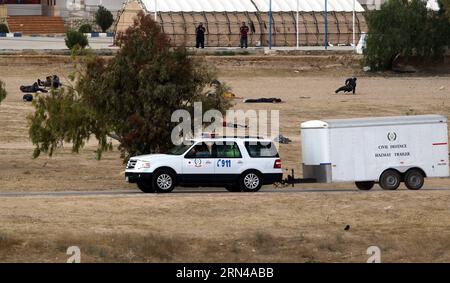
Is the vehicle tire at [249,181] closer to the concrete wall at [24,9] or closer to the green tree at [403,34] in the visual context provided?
the green tree at [403,34]

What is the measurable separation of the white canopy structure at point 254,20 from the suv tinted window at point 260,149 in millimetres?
45100

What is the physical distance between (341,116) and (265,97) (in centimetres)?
648

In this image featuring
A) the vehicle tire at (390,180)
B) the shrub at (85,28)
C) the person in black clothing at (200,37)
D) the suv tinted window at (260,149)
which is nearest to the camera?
the suv tinted window at (260,149)

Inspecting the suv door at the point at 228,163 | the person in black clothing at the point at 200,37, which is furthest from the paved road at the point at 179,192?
the person in black clothing at the point at 200,37

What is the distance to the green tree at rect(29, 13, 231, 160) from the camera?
3831cm

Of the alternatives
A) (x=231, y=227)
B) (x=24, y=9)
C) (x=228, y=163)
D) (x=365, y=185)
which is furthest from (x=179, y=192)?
(x=24, y=9)

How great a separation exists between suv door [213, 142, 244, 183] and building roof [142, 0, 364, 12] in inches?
1859

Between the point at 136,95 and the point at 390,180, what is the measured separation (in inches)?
291

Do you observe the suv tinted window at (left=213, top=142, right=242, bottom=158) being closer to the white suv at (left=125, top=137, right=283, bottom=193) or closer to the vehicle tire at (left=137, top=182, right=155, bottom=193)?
the white suv at (left=125, top=137, right=283, bottom=193)

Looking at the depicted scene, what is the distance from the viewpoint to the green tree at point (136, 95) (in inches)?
1508

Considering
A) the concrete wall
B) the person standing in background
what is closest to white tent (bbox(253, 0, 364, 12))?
the person standing in background

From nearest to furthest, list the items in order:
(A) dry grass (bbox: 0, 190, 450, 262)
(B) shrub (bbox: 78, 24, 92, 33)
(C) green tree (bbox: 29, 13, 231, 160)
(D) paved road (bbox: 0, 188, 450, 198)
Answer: (A) dry grass (bbox: 0, 190, 450, 262) → (D) paved road (bbox: 0, 188, 450, 198) → (C) green tree (bbox: 29, 13, 231, 160) → (B) shrub (bbox: 78, 24, 92, 33)

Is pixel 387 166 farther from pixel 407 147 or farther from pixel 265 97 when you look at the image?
pixel 265 97
